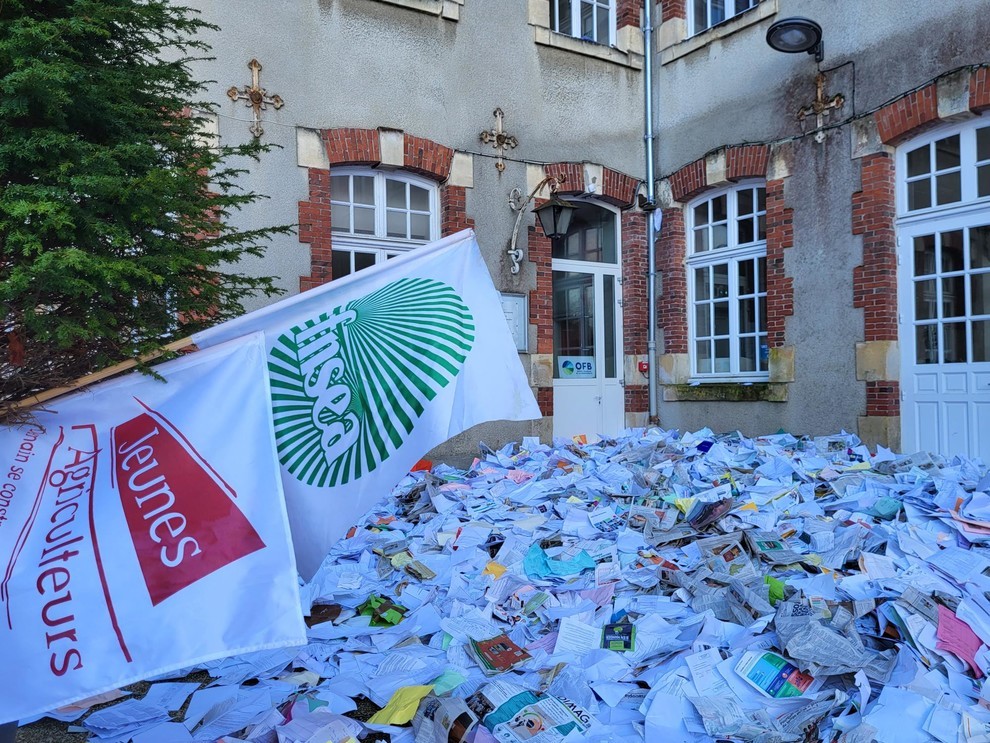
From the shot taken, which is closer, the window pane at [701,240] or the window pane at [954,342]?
the window pane at [954,342]

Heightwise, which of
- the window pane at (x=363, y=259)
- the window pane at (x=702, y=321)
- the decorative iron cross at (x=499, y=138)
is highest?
the decorative iron cross at (x=499, y=138)

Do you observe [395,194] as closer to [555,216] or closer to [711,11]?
[555,216]

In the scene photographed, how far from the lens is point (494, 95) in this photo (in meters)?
8.27

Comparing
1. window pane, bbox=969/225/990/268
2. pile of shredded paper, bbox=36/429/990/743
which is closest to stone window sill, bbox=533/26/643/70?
window pane, bbox=969/225/990/268

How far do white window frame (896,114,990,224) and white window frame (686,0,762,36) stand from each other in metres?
2.46

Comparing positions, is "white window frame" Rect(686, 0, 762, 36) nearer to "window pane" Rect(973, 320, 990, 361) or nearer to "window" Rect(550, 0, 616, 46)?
"window" Rect(550, 0, 616, 46)

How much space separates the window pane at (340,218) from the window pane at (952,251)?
548 cm

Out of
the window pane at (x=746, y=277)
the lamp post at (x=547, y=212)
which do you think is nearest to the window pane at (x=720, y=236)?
the window pane at (x=746, y=277)

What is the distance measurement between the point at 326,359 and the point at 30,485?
0.85 metres

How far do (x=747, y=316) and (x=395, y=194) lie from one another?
4002 millimetres

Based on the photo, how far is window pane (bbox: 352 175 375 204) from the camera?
7664mm

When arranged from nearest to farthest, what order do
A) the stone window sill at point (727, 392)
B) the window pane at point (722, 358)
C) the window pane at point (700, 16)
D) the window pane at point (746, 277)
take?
the stone window sill at point (727, 392) → the window pane at point (746, 277) → the window pane at point (722, 358) → the window pane at point (700, 16)

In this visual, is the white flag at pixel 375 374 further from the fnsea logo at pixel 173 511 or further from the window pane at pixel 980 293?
the window pane at pixel 980 293

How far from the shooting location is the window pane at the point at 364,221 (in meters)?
7.65
